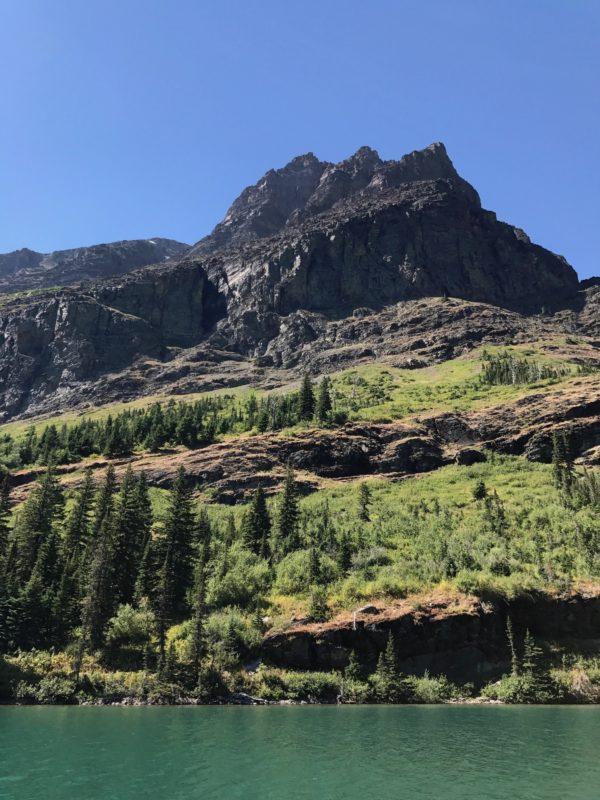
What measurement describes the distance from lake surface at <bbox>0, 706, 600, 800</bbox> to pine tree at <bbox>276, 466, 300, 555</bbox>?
114 ft

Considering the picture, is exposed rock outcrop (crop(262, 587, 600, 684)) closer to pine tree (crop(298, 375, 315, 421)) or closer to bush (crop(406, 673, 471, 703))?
bush (crop(406, 673, 471, 703))

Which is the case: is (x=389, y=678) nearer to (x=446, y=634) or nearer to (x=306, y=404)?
(x=446, y=634)

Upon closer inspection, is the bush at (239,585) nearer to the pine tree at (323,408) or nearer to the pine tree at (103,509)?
the pine tree at (103,509)

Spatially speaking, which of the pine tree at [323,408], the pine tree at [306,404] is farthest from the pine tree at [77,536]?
the pine tree at [306,404]

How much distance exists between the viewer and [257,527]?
286 feet

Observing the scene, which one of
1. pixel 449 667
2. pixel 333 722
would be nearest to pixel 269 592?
pixel 449 667

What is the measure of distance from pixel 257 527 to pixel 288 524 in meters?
4.72

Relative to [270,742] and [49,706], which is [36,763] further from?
[49,706]

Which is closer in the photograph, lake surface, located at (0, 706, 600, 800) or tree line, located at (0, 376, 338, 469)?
lake surface, located at (0, 706, 600, 800)

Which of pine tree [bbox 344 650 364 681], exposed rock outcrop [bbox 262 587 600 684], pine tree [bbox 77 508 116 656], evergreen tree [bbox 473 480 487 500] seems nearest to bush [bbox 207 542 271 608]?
exposed rock outcrop [bbox 262 587 600 684]

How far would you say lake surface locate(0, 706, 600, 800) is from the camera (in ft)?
87.2

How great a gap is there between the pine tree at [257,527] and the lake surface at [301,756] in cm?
3689

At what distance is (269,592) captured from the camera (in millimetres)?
69438

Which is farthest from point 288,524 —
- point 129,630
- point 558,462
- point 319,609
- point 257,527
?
point 558,462
